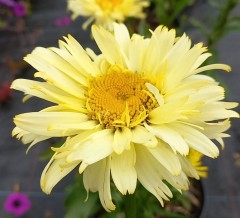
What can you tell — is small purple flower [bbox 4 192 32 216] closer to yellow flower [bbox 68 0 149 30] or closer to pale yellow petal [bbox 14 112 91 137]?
yellow flower [bbox 68 0 149 30]

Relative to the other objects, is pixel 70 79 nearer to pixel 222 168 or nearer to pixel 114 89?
pixel 114 89

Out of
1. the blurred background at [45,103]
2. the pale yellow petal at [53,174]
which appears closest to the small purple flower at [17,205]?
the blurred background at [45,103]

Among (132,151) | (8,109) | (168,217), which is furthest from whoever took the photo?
(8,109)

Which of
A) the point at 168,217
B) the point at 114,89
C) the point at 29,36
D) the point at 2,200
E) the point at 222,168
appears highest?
the point at 29,36

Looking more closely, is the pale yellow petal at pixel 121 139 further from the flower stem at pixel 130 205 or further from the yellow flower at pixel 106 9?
the yellow flower at pixel 106 9

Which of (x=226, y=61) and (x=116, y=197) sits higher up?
(x=226, y=61)

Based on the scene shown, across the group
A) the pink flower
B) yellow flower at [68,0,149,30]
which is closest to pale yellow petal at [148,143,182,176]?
yellow flower at [68,0,149,30]

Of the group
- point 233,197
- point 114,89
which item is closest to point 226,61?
point 233,197

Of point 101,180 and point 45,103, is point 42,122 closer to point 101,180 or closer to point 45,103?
point 101,180
